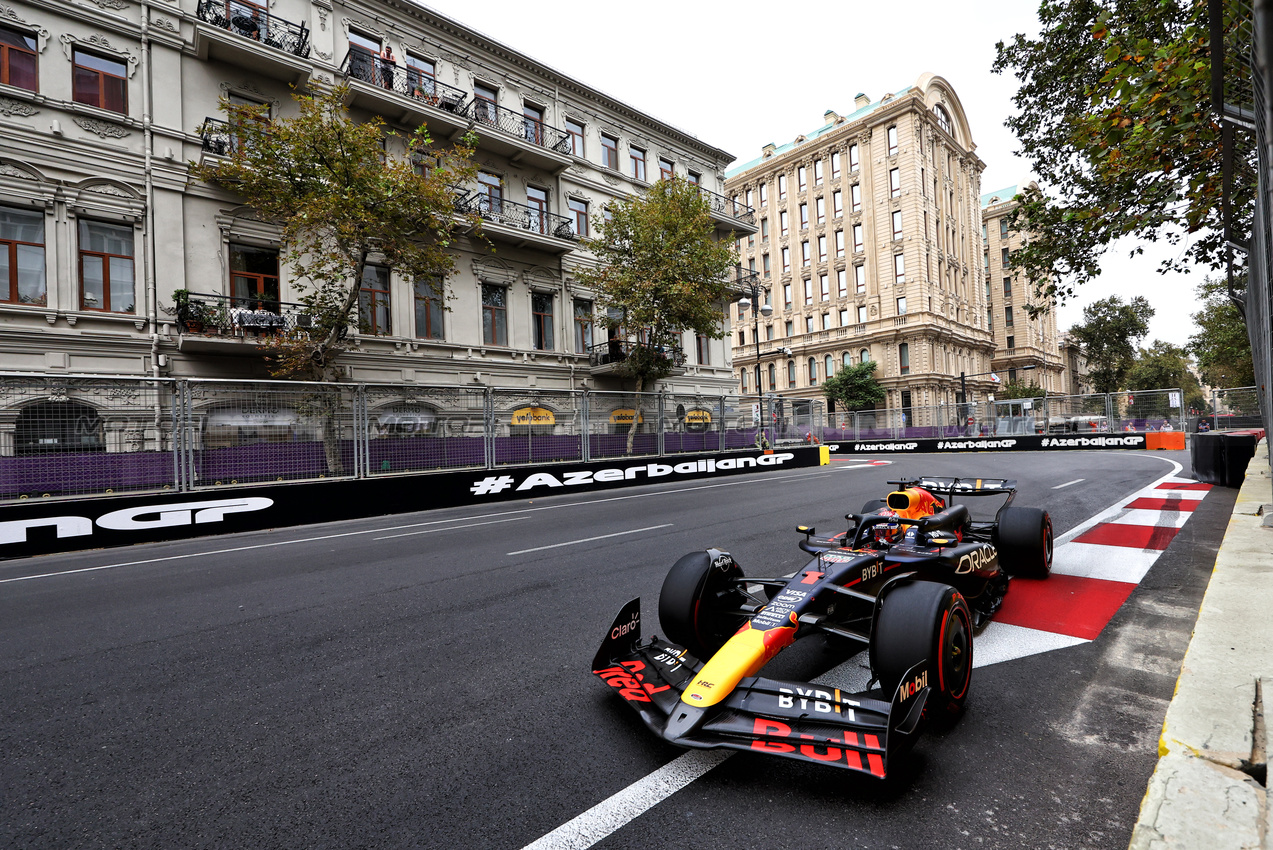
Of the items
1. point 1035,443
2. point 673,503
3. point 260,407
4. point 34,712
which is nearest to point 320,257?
point 260,407

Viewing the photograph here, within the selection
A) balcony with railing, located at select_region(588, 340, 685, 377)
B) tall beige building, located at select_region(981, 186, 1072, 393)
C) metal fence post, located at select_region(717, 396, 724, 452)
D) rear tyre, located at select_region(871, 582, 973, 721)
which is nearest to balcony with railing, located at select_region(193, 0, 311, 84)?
balcony with railing, located at select_region(588, 340, 685, 377)

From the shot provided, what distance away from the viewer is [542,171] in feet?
76.3

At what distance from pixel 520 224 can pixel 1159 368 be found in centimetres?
6243

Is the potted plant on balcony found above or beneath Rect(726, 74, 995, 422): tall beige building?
beneath

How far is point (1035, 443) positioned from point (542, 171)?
77.9 ft

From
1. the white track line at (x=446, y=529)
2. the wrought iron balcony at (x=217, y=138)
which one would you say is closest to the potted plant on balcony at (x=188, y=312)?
the wrought iron balcony at (x=217, y=138)

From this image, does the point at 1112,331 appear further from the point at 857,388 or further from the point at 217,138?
the point at 217,138

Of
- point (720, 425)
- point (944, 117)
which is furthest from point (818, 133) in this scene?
point (720, 425)

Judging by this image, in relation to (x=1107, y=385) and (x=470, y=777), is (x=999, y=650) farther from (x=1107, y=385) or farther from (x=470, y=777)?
(x=1107, y=385)

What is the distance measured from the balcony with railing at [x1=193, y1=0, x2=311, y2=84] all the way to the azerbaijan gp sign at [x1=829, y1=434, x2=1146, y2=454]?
28.7 metres

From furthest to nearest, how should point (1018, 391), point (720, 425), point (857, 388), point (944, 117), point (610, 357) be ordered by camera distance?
point (1018, 391)
point (944, 117)
point (857, 388)
point (610, 357)
point (720, 425)

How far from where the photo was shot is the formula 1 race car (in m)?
2.13

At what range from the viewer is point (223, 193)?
16.5m

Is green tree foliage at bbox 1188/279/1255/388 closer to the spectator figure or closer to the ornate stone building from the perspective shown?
the ornate stone building
